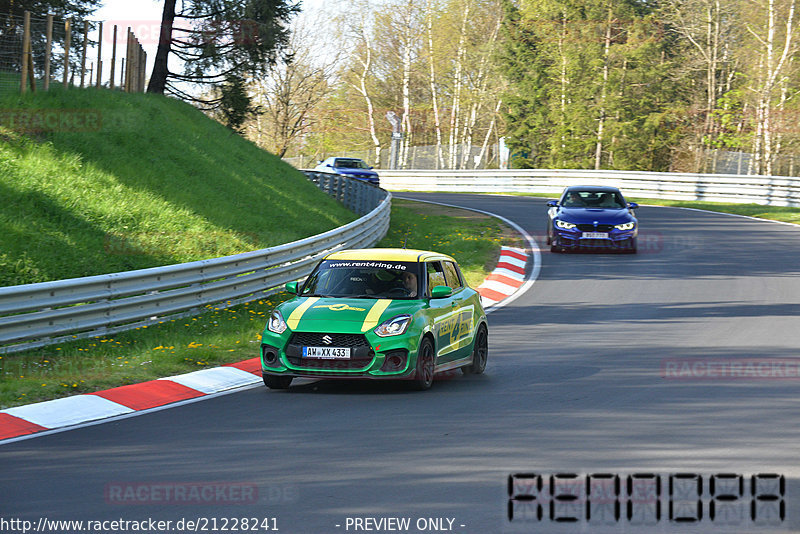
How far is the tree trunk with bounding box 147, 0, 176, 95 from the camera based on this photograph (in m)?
34.6

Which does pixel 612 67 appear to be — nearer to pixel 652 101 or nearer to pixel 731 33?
pixel 652 101

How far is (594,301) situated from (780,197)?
2334 cm

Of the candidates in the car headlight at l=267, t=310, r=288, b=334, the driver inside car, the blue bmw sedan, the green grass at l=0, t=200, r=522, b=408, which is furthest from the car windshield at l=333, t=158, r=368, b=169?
the car headlight at l=267, t=310, r=288, b=334

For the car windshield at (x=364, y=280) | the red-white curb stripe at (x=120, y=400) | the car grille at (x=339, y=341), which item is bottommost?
the red-white curb stripe at (x=120, y=400)

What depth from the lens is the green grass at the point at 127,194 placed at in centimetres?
1895

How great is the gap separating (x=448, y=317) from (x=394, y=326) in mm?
1064

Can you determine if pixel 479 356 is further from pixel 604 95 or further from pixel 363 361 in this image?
pixel 604 95

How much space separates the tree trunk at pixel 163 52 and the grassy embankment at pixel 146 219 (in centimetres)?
212

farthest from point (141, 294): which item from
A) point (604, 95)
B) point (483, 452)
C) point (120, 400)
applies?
point (604, 95)

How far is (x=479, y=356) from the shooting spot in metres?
12.5

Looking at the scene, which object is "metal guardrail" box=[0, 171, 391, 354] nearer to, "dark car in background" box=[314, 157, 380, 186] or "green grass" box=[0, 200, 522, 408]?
"green grass" box=[0, 200, 522, 408]

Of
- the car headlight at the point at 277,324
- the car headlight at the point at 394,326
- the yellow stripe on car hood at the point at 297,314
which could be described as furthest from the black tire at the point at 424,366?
the car headlight at the point at 277,324

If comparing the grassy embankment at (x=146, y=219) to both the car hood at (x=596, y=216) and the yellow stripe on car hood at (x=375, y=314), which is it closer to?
the car hood at (x=596, y=216)

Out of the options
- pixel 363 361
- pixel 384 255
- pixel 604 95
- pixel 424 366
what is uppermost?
pixel 604 95
